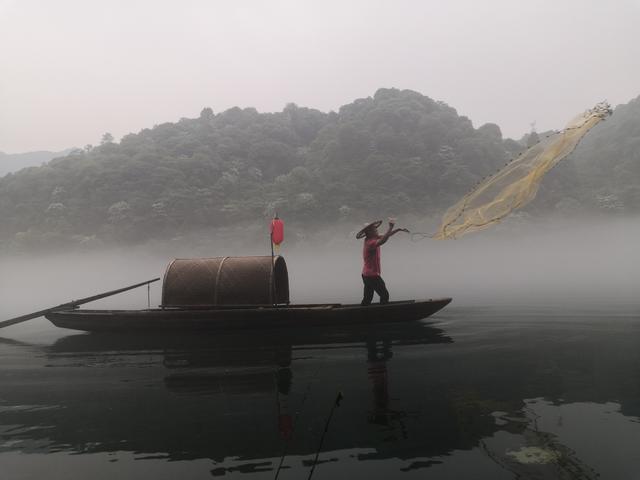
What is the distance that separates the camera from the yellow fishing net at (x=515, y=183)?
352 inches

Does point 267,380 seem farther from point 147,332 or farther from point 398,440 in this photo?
point 147,332

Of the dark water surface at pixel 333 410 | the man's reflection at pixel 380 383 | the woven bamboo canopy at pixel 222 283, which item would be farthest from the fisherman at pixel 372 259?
the woven bamboo canopy at pixel 222 283

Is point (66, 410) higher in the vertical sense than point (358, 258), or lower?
lower

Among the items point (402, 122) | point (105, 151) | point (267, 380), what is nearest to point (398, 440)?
point (267, 380)

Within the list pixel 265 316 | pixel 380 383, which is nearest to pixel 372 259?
pixel 265 316

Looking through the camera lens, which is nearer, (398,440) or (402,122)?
(398,440)

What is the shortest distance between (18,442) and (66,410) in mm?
1291

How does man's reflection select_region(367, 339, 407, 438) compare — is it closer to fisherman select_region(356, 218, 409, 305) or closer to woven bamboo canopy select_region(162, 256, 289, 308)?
fisherman select_region(356, 218, 409, 305)

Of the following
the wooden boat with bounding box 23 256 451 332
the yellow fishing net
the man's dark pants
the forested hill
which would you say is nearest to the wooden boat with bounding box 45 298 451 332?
the wooden boat with bounding box 23 256 451 332

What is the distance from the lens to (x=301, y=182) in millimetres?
103125

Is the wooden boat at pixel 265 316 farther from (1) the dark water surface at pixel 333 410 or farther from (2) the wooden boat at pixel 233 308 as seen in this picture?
(1) the dark water surface at pixel 333 410

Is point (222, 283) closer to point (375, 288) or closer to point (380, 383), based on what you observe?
point (375, 288)

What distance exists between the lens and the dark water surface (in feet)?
16.4

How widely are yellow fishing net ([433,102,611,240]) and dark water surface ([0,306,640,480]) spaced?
3.51m
